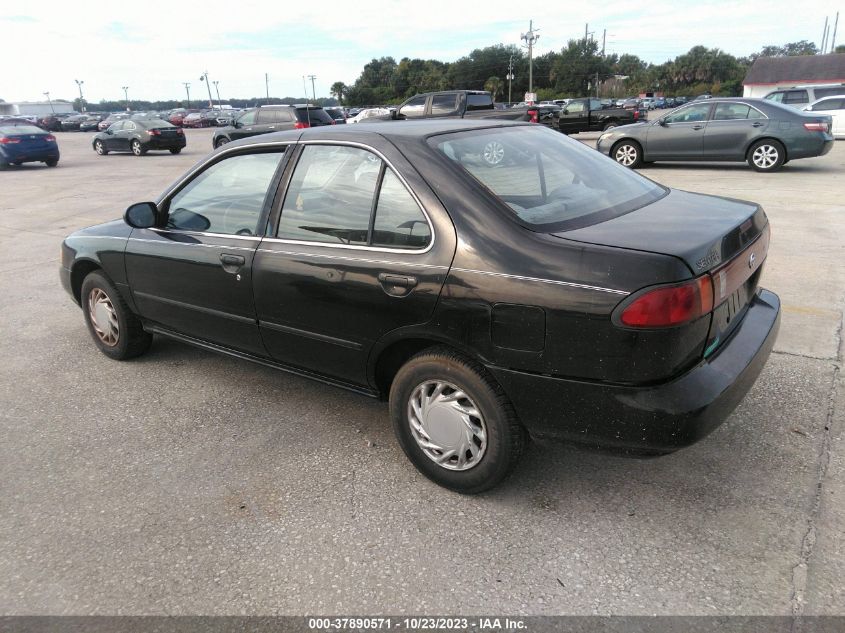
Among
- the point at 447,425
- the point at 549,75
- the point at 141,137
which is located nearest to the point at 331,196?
the point at 447,425

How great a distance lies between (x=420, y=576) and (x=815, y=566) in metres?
1.46

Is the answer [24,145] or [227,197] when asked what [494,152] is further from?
[24,145]

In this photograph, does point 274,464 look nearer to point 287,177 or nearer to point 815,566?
point 287,177

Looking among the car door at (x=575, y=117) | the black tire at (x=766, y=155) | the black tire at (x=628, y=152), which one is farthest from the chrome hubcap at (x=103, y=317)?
the car door at (x=575, y=117)

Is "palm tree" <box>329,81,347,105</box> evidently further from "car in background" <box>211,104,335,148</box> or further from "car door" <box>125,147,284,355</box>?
"car door" <box>125,147,284,355</box>

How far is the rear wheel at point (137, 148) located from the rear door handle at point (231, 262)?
23.9 meters

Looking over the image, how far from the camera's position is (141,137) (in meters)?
24.3

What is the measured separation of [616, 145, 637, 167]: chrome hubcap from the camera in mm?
14477

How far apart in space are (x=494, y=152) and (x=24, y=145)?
2180 cm

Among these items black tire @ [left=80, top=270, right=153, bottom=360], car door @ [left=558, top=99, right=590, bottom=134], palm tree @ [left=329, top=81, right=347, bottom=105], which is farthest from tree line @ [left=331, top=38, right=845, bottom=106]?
black tire @ [left=80, top=270, right=153, bottom=360]

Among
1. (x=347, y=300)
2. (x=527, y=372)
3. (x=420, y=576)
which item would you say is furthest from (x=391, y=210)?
(x=420, y=576)

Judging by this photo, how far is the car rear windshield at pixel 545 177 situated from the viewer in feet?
9.11

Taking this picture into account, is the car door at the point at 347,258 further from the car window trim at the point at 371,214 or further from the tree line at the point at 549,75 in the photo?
the tree line at the point at 549,75

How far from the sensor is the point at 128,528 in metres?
2.76
